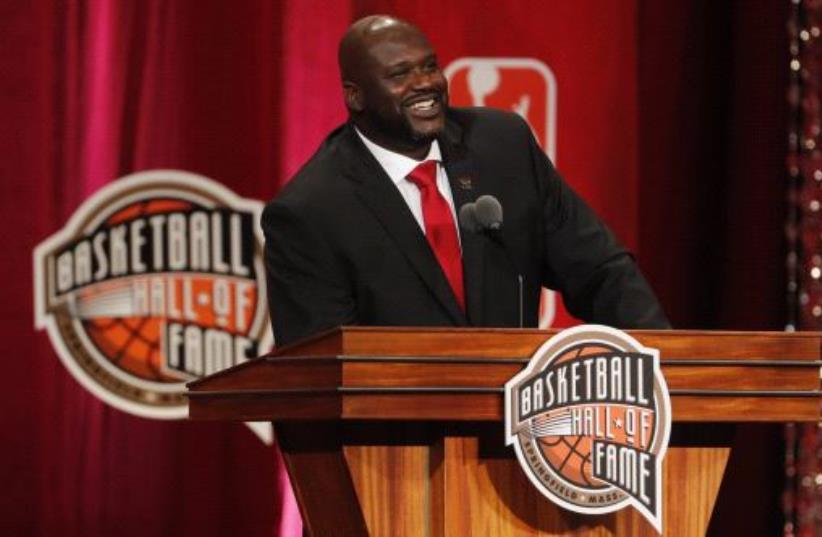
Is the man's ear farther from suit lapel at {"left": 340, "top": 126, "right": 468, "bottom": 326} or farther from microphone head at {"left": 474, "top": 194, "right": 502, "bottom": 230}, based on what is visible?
microphone head at {"left": 474, "top": 194, "right": 502, "bottom": 230}

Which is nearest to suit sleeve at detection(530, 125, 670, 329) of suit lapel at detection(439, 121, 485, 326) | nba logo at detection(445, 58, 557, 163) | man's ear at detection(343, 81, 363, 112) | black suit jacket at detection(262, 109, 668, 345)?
black suit jacket at detection(262, 109, 668, 345)

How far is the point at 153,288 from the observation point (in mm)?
3691

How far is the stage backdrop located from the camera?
3.66 m

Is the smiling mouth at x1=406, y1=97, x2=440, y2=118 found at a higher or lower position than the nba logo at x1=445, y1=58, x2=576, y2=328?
lower

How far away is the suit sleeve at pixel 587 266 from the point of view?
2.29 metres

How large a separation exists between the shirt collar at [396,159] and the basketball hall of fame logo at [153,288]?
53.5 inches

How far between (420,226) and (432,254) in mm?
48

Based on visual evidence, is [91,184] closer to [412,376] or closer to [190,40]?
[190,40]

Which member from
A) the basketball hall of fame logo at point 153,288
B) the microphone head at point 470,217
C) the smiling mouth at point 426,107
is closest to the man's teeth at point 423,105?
the smiling mouth at point 426,107

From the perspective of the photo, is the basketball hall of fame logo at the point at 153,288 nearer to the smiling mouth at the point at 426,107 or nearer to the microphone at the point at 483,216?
the smiling mouth at the point at 426,107

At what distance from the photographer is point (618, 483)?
1.85 m

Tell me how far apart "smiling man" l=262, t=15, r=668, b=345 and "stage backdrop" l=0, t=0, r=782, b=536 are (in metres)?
1.31

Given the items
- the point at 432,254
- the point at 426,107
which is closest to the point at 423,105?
the point at 426,107

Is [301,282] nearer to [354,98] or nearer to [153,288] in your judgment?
[354,98]
